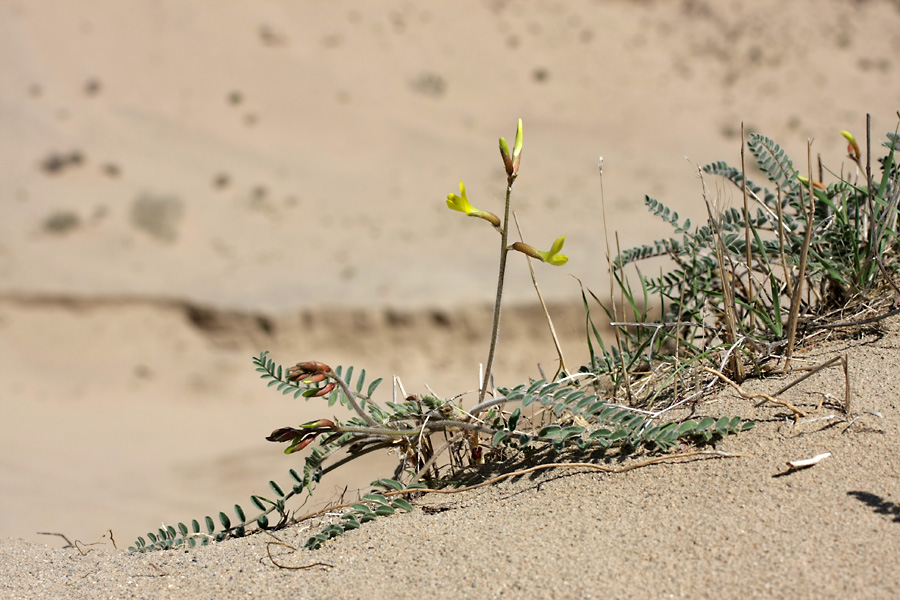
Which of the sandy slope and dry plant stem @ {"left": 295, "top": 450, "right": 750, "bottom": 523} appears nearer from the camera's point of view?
the sandy slope

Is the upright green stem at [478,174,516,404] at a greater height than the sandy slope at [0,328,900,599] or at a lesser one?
greater

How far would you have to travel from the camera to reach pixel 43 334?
34.0ft

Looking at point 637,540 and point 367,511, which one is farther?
point 367,511

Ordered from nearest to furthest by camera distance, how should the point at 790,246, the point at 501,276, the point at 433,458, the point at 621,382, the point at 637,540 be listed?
the point at 637,540 → the point at 501,276 → the point at 433,458 → the point at 621,382 → the point at 790,246

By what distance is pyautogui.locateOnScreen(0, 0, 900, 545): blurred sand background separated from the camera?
902 cm

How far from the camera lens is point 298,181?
47.3ft

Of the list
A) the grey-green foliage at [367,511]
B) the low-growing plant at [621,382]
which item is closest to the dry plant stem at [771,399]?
the low-growing plant at [621,382]

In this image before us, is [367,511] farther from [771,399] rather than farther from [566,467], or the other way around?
[771,399]

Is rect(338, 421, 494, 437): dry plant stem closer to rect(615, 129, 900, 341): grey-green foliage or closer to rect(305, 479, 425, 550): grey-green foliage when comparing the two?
rect(305, 479, 425, 550): grey-green foliage

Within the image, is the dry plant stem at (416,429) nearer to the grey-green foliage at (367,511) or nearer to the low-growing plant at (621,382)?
the low-growing plant at (621,382)

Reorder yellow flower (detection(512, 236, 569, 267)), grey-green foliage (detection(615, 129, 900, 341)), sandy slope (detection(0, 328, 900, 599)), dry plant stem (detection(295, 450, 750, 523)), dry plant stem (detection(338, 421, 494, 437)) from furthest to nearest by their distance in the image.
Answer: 1. grey-green foliage (detection(615, 129, 900, 341))
2. dry plant stem (detection(338, 421, 494, 437))
3. dry plant stem (detection(295, 450, 750, 523))
4. yellow flower (detection(512, 236, 569, 267))
5. sandy slope (detection(0, 328, 900, 599))

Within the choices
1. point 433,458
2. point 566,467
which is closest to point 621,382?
point 566,467

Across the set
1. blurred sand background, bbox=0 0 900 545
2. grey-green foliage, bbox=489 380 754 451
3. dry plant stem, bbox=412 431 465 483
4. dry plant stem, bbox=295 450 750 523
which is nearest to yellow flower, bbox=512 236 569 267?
grey-green foliage, bbox=489 380 754 451

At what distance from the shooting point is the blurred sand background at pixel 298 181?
9023 millimetres
